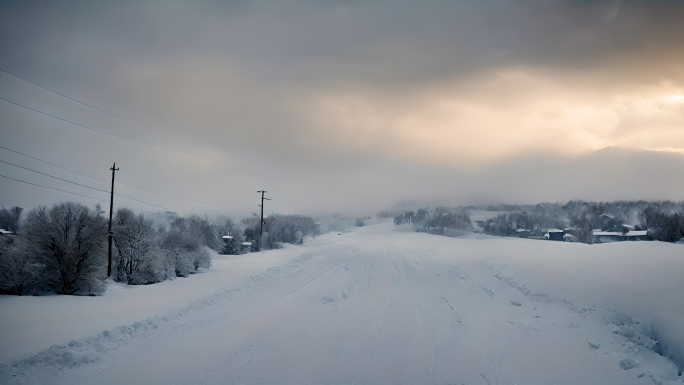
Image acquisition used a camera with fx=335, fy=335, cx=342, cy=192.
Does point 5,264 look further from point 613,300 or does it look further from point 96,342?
point 613,300

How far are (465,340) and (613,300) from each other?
5.38 metres

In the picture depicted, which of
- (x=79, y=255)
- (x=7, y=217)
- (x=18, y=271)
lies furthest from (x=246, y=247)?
(x=18, y=271)

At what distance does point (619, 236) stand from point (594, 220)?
8.31m

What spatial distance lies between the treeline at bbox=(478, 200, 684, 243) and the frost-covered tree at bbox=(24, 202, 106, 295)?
3263 cm

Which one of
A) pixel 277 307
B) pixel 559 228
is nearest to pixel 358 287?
pixel 277 307

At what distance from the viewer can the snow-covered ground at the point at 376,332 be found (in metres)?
6.25

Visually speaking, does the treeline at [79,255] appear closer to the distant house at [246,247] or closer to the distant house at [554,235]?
the distant house at [246,247]

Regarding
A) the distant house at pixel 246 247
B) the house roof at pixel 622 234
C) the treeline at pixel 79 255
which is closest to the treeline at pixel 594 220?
the house roof at pixel 622 234

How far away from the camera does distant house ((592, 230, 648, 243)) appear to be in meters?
27.7

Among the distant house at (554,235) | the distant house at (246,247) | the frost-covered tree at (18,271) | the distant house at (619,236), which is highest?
the distant house at (619,236)

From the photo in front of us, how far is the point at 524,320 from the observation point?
9828mm

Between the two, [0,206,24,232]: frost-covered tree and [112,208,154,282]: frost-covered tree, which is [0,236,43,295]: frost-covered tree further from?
[0,206,24,232]: frost-covered tree

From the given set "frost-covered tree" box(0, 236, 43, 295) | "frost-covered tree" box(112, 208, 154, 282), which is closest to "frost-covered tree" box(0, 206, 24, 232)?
"frost-covered tree" box(112, 208, 154, 282)

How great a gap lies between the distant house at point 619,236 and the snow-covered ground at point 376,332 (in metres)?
16.0
